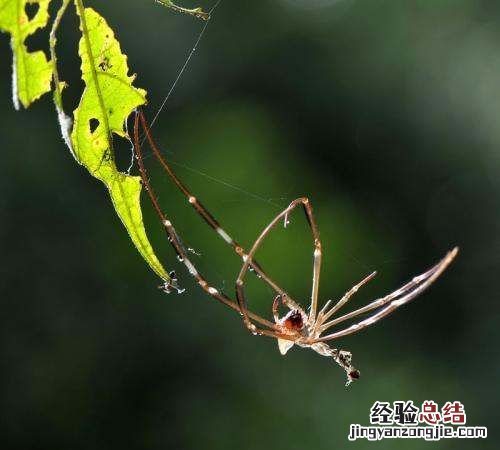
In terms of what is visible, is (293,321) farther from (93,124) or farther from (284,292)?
(93,124)

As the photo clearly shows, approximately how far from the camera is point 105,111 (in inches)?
66.2

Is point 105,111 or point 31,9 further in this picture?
point 105,111

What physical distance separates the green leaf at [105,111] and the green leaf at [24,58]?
0.45ft

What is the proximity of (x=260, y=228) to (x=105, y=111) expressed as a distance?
6962 millimetres

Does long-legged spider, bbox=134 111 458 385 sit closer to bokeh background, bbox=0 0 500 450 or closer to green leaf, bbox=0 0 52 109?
green leaf, bbox=0 0 52 109

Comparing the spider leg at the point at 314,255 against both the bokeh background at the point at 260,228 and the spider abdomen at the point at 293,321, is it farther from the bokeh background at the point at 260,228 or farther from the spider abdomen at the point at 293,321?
the bokeh background at the point at 260,228

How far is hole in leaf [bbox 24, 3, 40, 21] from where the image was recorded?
1421 mm

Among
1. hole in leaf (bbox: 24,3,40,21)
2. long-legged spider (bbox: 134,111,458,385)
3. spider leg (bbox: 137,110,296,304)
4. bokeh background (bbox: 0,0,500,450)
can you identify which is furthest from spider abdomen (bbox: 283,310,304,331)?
bokeh background (bbox: 0,0,500,450)

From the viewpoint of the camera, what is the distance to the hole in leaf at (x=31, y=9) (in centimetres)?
142

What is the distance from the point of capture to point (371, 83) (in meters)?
10.1

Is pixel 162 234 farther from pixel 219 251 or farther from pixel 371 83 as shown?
pixel 371 83

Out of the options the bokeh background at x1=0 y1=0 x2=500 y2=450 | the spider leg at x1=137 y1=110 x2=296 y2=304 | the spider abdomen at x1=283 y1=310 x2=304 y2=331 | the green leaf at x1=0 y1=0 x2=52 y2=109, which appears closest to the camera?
the green leaf at x1=0 y1=0 x2=52 y2=109

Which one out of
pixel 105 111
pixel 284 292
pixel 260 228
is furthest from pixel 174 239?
pixel 260 228

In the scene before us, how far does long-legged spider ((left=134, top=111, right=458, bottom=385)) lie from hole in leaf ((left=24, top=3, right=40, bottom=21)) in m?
0.40
